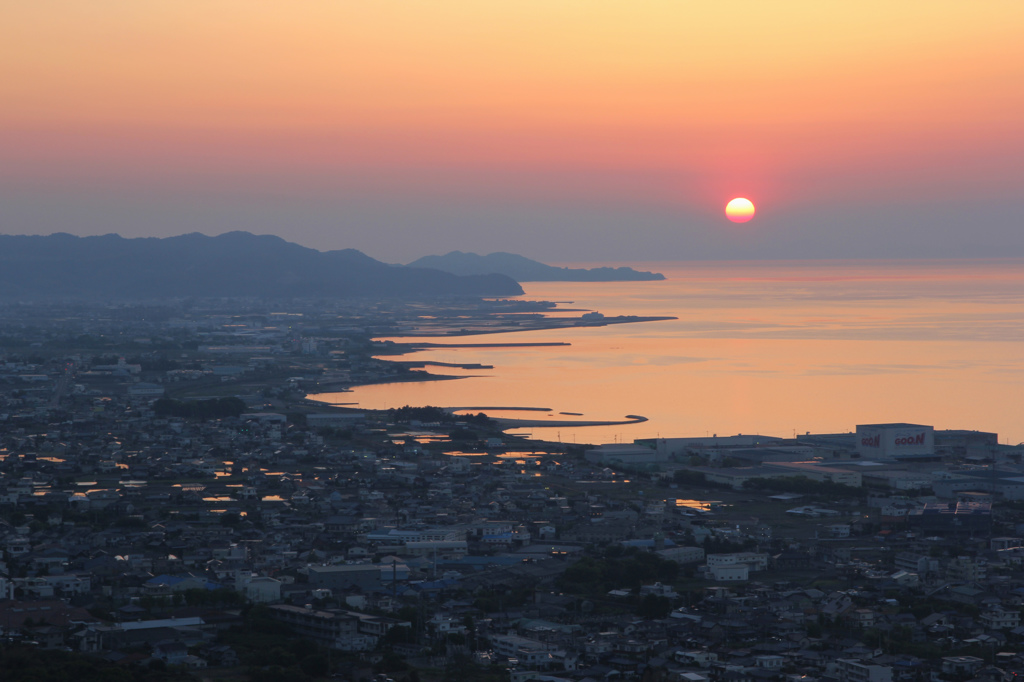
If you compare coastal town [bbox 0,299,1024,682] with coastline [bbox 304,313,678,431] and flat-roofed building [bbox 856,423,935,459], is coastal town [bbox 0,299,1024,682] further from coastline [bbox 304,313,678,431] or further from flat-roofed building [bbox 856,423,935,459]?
coastline [bbox 304,313,678,431]

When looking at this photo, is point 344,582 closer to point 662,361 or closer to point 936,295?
point 662,361

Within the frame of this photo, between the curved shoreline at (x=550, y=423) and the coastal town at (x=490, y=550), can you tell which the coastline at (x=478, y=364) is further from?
the coastal town at (x=490, y=550)

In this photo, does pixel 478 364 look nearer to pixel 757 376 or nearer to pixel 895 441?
pixel 757 376

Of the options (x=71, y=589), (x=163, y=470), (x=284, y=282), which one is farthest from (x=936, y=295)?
(x=71, y=589)

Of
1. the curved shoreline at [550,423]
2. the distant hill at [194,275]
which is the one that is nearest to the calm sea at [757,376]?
the curved shoreline at [550,423]

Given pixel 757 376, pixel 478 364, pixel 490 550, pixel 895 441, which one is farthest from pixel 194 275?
pixel 490 550

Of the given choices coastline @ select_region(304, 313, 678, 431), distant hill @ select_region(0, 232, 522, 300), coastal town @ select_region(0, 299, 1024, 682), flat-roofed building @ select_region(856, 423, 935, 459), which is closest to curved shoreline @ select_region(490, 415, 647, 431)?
coastline @ select_region(304, 313, 678, 431)
